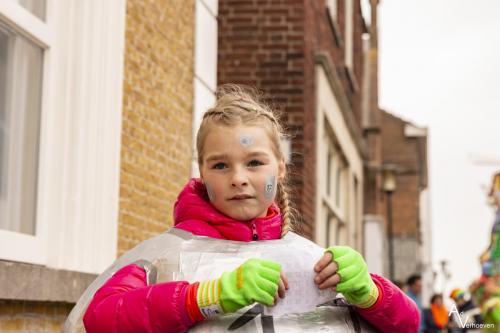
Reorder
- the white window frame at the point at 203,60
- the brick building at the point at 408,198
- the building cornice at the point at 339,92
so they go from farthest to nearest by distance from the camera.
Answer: the brick building at the point at 408,198, the building cornice at the point at 339,92, the white window frame at the point at 203,60

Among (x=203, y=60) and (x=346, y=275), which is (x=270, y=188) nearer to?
(x=346, y=275)

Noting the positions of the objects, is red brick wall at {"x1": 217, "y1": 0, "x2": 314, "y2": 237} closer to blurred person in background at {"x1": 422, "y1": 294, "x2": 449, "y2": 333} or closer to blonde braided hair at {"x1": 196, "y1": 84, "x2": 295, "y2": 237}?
blurred person in background at {"x1": 422, "y1": 294, "x2": 449, "y2": 333}

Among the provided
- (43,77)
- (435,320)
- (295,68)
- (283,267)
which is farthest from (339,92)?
(283,267)

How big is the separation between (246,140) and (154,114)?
351 cm

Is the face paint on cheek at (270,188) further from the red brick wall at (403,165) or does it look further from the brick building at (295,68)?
the red brick wall at (403,165)

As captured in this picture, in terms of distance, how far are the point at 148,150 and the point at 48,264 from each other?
1371 millimetres

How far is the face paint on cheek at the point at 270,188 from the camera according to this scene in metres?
3.15

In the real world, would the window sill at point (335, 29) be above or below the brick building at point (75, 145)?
above

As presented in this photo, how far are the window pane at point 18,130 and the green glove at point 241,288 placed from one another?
240cm

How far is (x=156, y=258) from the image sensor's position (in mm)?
3027

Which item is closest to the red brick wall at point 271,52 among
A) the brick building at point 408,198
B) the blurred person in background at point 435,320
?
the blurred person in background at point 435,320

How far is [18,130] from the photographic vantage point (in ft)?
17.0

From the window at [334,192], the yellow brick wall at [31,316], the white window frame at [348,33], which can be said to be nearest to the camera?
the yellow brick wall at [31,316]

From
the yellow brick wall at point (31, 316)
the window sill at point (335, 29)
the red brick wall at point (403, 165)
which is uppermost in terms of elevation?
the red brick wall at point (403, 165)
